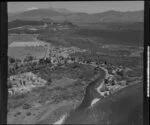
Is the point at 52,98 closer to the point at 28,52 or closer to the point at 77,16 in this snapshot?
the point at 28,52

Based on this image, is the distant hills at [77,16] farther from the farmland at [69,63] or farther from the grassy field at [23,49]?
the grassy field at [23,49]

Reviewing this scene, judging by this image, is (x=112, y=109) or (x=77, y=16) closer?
(x=112, y=109)

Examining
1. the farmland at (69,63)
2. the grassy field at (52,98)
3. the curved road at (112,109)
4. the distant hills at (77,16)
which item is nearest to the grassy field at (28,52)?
the farmland at (69,63)

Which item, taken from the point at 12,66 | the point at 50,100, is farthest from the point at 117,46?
the point at 12,66

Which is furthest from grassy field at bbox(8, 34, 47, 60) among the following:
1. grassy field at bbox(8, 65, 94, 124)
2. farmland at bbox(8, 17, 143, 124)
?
grassy field at bbox(8, 65, 94, 124)

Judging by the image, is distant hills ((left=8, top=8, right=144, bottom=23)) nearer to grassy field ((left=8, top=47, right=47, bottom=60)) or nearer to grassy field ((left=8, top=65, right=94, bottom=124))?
grassy field ((left=8, top=47, right=47, bottom=60))

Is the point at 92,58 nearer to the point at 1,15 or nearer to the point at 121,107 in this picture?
the point at 121,107

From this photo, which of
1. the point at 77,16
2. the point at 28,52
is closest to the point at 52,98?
the point at 28,52

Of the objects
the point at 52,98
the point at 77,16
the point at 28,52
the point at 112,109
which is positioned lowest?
the point at 112,109
